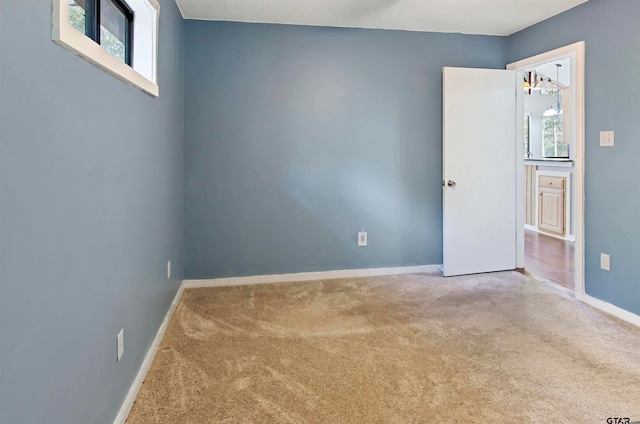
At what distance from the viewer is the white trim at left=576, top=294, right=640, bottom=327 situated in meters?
2.79

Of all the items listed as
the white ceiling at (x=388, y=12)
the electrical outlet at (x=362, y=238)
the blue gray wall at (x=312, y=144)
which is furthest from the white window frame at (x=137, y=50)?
the electrical outlet at (x=362, y=238)

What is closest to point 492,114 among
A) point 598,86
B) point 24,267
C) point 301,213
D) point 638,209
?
point 598,86

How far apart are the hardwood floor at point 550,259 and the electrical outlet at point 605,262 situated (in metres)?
0.47

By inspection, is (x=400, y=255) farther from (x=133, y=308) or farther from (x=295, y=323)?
(x=133, y=308)

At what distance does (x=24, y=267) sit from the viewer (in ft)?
3.26

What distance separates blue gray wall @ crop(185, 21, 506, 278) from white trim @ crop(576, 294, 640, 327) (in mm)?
1296

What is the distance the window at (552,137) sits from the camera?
6.68 meters

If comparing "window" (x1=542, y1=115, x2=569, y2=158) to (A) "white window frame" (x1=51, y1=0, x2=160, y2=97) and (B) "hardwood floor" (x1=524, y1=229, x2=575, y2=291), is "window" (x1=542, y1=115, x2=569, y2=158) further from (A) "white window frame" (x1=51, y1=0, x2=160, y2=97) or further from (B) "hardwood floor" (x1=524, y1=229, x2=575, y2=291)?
(A) "white window frame" (x1=51, y1=0, x2=160, y2=97)

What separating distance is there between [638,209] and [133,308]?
310 cm

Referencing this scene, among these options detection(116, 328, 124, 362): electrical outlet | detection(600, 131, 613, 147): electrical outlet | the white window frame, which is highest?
the white window frame

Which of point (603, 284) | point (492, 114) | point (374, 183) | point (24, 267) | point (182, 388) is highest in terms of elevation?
point (492, 114)

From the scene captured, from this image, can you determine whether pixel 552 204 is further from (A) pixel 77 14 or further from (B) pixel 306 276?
(A) pixel 77 14

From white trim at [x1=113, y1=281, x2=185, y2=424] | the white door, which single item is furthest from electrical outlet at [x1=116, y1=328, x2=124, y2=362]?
the white door

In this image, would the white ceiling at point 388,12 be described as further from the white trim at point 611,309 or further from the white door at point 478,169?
the white trim at point 611,309
